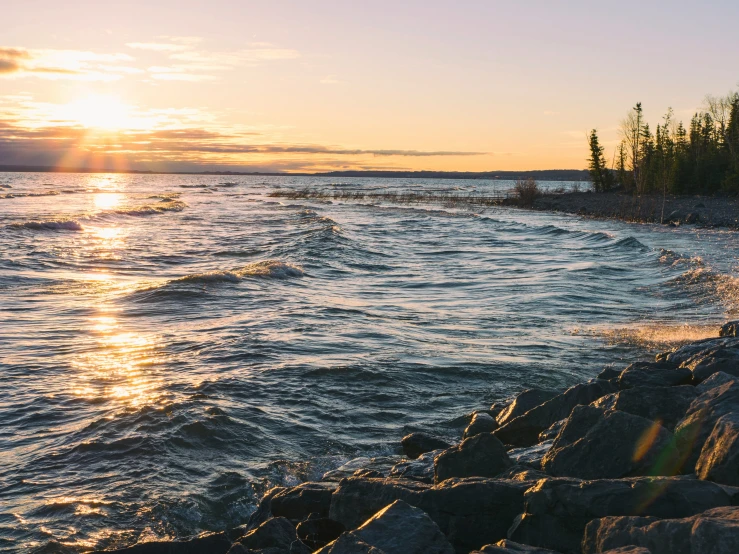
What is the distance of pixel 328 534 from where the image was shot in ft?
17.8

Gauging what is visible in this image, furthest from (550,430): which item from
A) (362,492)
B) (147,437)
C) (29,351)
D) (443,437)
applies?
(29,351)

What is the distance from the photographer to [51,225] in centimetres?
3834

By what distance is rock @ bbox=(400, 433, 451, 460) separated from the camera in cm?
743

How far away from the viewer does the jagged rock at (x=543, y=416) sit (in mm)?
7617

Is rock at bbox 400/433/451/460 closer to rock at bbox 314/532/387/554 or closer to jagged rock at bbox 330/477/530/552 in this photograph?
jagged rock at bbox 330/477/530/552

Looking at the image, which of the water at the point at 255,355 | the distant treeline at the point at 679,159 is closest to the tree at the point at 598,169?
the distant treeline at the point at 679,159

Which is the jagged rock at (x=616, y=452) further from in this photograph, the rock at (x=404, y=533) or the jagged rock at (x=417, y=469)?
the rock at (x=404, y=533)

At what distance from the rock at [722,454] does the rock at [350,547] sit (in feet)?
8.32

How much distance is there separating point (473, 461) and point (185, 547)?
8.23ft

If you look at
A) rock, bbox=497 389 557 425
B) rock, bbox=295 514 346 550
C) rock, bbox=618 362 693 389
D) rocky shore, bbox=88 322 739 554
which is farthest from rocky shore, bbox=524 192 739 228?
rock, bbox=295 514 346 550

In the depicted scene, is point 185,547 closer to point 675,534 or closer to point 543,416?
point 675,534

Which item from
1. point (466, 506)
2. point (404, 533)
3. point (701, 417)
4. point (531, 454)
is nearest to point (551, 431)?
point (531, 454)

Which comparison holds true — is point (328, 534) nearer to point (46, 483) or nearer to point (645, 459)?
point (645, 459)

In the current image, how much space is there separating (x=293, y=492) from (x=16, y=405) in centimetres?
507
